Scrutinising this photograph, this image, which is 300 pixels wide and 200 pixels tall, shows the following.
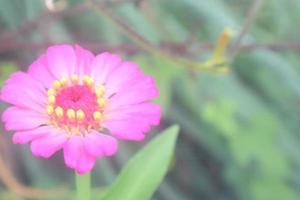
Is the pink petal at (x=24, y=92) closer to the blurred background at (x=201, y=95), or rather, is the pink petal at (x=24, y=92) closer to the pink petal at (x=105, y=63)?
the pink petal at (x=105, y=63)

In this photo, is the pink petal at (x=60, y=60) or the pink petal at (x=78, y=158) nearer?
the pink petal at (x=78, y=158)

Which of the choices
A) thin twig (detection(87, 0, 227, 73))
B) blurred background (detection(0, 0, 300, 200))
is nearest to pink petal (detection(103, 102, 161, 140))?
thin twig (detection(87, 0, 227, 73))

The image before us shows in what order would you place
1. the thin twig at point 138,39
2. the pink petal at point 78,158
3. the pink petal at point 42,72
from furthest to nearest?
the thin twig at point 138,39 → the pink petal at point 42,72 → the pink petal at point 78,158

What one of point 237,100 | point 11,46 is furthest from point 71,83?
point 237,100

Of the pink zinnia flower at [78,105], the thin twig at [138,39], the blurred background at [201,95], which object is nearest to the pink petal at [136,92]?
the pink zinnia flower at [78,105]

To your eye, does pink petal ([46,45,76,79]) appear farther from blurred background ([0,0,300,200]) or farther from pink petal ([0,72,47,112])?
blurred background ([0,0,300,200])

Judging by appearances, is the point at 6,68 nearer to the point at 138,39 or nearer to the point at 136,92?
the point at 138,39
